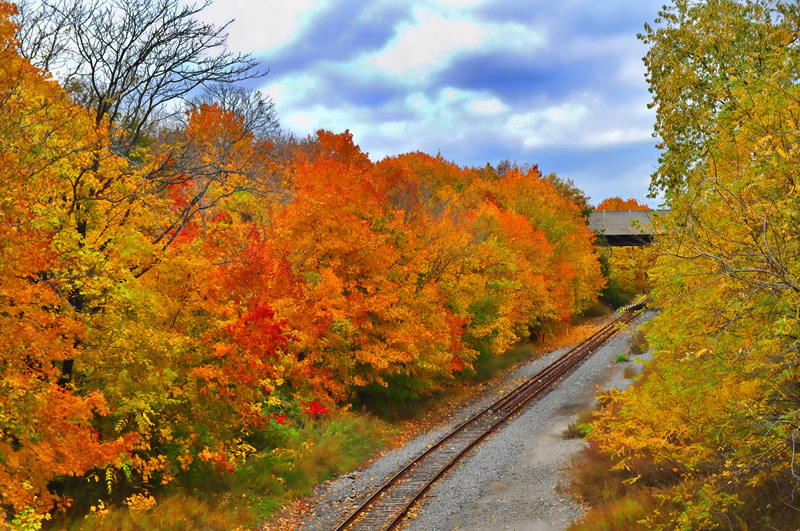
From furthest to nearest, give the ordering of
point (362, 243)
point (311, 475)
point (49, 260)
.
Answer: point (362, 243), point (311, 475), point (49, 260)

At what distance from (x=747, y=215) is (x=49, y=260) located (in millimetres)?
10734

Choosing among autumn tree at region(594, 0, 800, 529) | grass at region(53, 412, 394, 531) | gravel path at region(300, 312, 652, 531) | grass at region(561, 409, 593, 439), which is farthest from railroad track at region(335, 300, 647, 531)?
grass at region(561, 409, 593, 439)

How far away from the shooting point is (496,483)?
1691 centimetres

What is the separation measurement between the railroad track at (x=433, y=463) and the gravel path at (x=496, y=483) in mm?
333

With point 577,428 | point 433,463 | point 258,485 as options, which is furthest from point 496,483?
point 258,485

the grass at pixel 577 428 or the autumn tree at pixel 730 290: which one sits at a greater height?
the autumn tree at pixel 730 290

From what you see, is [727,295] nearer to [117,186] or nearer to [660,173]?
[660,173]

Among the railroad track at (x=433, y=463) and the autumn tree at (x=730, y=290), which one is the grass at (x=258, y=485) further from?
the autumn tree at (x=730, y=290)

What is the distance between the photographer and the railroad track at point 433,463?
564 inches

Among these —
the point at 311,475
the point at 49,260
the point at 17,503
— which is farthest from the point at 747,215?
the point at 311,475

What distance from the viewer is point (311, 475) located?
17.9 m

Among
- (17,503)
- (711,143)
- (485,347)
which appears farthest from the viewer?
(485,347)

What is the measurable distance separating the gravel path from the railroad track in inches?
13.1

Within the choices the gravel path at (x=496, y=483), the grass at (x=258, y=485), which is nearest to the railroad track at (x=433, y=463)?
the gravel path at (x=496, y=483)
